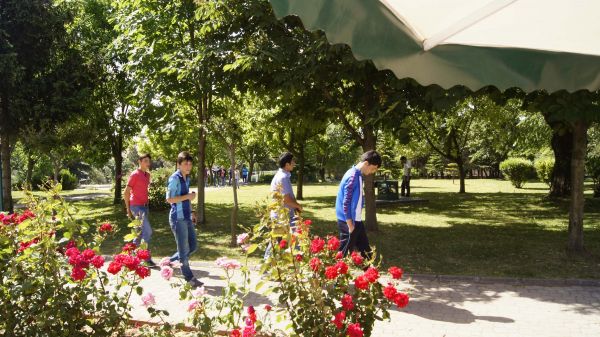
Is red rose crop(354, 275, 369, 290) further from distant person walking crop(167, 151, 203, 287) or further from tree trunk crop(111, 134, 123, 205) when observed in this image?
tree trunk crop(111, 134, 123, 205)

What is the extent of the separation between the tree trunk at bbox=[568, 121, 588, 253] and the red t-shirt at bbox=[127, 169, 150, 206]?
801cm

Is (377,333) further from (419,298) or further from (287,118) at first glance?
(287,118)

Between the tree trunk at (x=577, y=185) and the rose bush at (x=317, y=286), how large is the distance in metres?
6.81

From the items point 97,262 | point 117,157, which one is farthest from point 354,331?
point 117,157

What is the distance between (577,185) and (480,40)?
9.15 metres

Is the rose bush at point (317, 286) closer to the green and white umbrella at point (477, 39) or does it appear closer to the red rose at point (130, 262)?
the red rose at point (130, 262)

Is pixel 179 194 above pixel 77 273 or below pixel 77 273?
above

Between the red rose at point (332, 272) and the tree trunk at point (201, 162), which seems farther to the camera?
the tree trunk at point (201, 162)

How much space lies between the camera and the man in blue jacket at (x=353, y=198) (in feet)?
21.6

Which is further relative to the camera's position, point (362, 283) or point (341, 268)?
point (341, 268)

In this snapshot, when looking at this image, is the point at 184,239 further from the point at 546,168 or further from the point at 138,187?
the point at 546,168

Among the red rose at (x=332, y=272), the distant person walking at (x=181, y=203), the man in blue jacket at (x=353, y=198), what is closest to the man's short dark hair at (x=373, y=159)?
the man in blue jacket at (x=353, y=198)

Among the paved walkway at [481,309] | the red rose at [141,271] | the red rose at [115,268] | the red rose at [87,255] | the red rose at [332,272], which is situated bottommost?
the paved walkway at [481,309]

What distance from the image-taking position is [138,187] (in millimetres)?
8367
